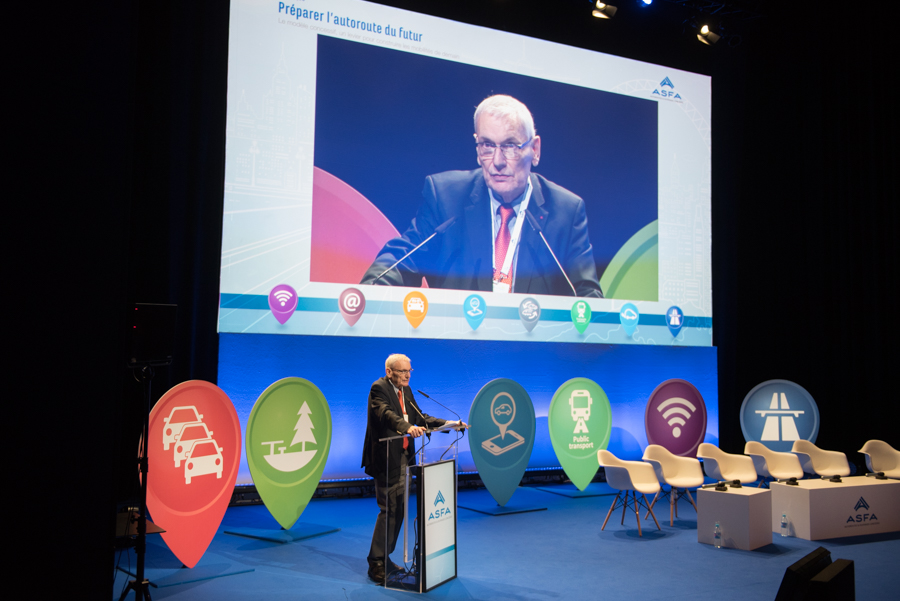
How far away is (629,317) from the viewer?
795 centimetres

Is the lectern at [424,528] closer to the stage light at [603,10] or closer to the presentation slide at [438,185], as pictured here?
the presentation slide at [438,185]

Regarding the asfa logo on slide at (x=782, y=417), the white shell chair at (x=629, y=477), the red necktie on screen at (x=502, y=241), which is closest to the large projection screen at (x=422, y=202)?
the red necktie on screen at (x=502, y=241)

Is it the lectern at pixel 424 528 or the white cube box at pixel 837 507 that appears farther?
the white cube box at pixel 837 507

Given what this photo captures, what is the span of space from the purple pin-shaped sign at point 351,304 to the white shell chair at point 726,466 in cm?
373

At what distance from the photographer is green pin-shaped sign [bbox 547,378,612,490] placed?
21.8 ft

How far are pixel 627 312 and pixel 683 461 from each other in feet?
7.22

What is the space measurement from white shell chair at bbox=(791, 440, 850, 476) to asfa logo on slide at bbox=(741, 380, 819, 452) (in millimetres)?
683

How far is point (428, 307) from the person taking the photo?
700 centimetres

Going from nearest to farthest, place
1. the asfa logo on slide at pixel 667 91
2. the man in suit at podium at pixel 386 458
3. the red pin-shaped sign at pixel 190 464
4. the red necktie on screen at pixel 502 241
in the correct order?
the man in suit at podium at pixel 386 458 → the red pin-shaped sign at pixel 190 464 → the red necktie on screen at pixel 502 241 → the asfa logo on slide at pixel 667 91

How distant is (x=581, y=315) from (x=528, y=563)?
362 cm

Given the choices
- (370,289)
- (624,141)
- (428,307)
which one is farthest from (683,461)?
(624,141)

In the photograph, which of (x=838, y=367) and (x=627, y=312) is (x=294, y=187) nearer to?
(x=627, y=312)

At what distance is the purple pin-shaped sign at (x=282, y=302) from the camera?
6402 millimetres

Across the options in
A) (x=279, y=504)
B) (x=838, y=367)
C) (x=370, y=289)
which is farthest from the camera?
(x=838, y=367)
